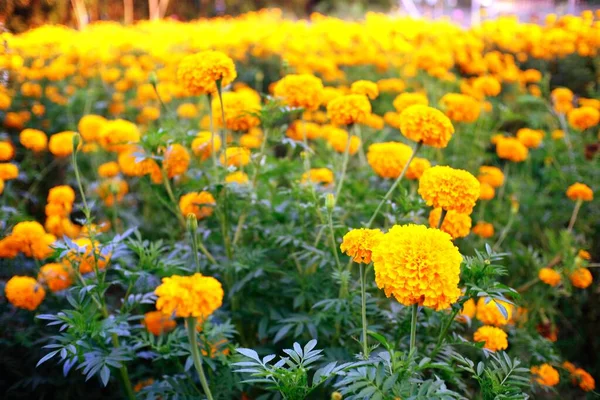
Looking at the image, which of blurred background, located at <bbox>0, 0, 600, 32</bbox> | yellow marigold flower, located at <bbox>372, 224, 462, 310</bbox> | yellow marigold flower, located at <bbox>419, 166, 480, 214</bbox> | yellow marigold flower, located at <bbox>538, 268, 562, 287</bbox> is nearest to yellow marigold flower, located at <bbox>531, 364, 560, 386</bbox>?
yellow marigold flower, located at <bbox>538, 268, 562, 287</bbox>

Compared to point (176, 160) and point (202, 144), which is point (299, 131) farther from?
point (176, 160)

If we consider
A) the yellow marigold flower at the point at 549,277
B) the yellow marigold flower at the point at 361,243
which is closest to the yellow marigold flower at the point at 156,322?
the yellow marigold flower at the point at 361,243

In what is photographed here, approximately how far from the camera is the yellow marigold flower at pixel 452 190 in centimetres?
139

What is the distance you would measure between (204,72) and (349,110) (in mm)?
509

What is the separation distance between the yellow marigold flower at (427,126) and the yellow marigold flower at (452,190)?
26 cm

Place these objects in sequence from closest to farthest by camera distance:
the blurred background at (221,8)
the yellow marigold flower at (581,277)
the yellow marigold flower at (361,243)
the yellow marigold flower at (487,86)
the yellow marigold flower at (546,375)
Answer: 1. the yellow marigold flower at (361,243)
2. the yellow marigold flower at (546,375)
3. the yellow marigold flower at (581,277)
4. the yellow marigold flower at (487,86)
5. the blurred background at (221,8)

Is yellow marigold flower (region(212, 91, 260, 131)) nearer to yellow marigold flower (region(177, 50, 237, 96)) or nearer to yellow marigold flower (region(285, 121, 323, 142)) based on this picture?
yellow marigold flower (region(177, 50, 237, 96))

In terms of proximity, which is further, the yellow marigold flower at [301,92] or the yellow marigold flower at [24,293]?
the yellow marigold flower at [301,92]

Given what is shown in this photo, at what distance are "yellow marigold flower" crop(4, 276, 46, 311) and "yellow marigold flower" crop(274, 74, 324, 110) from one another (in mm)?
1114

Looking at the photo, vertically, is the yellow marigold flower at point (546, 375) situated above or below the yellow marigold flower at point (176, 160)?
below

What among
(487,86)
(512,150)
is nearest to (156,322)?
(512,150)

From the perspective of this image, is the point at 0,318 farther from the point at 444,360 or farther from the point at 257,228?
the point at 444,360

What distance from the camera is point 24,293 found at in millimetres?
1822

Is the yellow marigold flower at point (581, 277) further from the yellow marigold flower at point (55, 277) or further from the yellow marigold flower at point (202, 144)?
the yellow marigold flower at point (55, 277)
